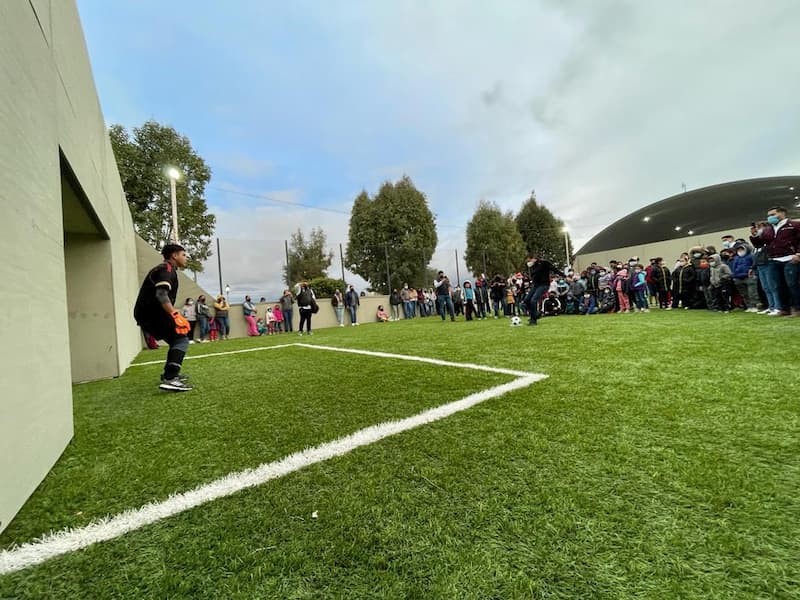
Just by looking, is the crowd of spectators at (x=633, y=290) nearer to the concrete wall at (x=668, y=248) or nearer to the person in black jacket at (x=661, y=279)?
the person in black jacket at (x=661, y=279)

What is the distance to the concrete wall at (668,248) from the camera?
973 inches

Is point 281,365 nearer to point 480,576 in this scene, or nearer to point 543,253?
point 480,576

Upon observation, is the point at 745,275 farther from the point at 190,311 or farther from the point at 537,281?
the point at 190,311

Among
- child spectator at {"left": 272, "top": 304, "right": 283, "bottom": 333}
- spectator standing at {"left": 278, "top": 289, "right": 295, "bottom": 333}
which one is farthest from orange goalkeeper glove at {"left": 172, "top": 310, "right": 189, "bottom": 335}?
child spectator at {"left": 272, "top": 304, "right": 283, "bottom": 333}

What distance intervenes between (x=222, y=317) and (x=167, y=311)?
34.1 ft

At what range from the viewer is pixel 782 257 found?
6340mm

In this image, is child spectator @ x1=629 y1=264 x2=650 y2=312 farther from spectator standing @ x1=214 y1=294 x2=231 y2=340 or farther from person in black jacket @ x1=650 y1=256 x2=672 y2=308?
spectator standing @ x1=214 y1=294 x2=231 y2=340

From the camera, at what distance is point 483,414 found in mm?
2514

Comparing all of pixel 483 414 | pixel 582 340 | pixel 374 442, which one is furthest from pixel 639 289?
pixel 374 442

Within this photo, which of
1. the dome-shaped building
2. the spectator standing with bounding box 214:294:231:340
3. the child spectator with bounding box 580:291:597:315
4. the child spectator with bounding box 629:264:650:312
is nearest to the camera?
the child spectator with bounding box 629:264:650:312

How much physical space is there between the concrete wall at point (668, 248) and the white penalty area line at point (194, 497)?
2922 centimetres

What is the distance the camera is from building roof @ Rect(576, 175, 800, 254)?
1129 inches

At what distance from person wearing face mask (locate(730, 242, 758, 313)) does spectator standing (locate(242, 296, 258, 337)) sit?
1550 cm

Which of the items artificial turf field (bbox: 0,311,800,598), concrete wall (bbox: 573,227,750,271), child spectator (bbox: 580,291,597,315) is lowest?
artificial turf field (bbox: 0,311,800,598)
